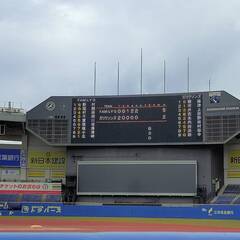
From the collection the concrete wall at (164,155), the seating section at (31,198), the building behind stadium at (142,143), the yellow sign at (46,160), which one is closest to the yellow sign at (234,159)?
the building behind stadium at (142,143)

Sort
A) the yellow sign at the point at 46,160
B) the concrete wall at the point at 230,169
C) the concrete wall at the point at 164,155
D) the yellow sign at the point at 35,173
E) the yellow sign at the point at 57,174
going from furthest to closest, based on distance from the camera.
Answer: the yellow sign at the point at 35,173 → the yellow sign at the point at 46,160 → the yellow sign at the point at 57,174 → the concrete wall at the point at 230,169 → the concrete wall at the point at 164,155

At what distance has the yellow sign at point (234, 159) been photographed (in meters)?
46.1

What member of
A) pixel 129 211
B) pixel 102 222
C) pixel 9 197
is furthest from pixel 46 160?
pixel 102 222

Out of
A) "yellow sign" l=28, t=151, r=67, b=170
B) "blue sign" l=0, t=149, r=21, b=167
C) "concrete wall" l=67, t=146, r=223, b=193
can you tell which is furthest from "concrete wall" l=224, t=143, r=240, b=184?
"blue sign" l=0, t=149, r=21, b=167

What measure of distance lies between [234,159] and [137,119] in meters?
9.53

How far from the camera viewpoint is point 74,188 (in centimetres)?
4741

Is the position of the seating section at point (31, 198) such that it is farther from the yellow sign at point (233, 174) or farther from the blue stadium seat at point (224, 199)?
the yellow sign at point (233, 174)

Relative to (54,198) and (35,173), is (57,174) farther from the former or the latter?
(54,198)

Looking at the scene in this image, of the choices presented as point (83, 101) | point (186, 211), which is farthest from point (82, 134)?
point (186, 211)

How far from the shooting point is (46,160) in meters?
49.9

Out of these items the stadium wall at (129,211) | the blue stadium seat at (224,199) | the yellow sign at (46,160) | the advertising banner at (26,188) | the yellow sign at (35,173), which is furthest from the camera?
the yellow sign at (35,173)

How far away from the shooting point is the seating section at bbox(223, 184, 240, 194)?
44.6m

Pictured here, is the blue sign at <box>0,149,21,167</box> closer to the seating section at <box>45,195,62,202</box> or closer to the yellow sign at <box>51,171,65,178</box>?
the yellow sign at <box>51,171,65,178</box>

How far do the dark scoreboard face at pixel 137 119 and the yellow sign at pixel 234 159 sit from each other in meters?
5.49
